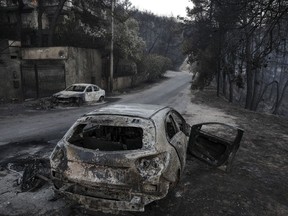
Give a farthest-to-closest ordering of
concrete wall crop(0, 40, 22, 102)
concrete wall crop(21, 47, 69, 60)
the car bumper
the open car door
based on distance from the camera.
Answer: concrete wall crop(21, 47, 69, 60) < concrete wall crop(0, 40, 22, 102) < the open car door < the car bumper

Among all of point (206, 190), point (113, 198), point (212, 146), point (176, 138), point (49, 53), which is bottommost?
point (206, 190)

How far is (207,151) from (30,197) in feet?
13.1

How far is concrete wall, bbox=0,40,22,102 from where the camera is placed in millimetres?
19812

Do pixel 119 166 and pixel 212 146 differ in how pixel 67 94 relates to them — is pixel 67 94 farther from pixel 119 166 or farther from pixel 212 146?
pixel 119 166

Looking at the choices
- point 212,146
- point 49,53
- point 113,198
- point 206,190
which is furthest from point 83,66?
point 113,198

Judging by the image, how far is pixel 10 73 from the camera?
2017 cm

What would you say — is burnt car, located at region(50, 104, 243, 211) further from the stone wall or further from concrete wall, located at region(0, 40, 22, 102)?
the stone wall

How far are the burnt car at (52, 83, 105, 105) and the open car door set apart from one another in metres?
12.5

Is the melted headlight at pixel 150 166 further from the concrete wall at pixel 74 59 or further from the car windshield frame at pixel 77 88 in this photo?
the concrete wall at pixel 74 59

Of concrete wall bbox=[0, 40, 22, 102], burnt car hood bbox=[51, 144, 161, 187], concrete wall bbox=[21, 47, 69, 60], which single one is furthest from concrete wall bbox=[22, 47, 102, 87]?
burnt car hood bbox=[51, 144, 161, 187]

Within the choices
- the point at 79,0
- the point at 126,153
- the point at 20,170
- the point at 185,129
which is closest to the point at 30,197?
the point at 20,170

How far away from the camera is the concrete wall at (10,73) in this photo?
65.0 ft

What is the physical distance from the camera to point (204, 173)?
6.95 meters

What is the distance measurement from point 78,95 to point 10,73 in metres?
5.59
